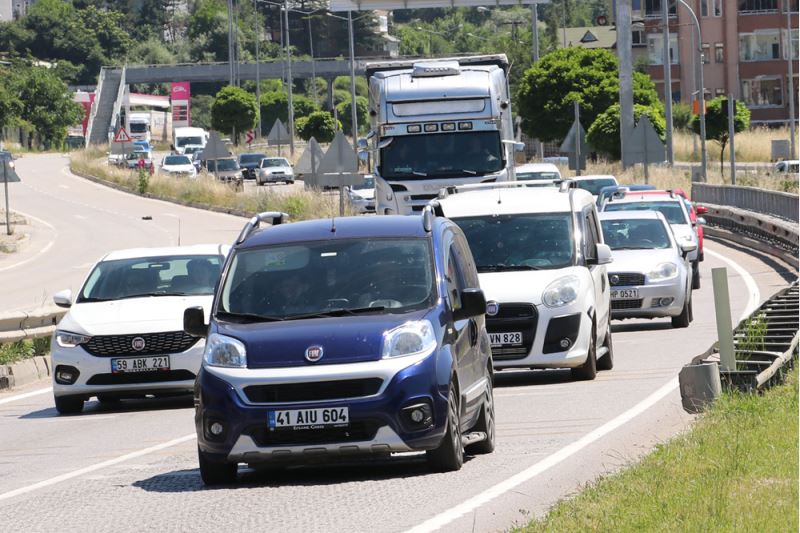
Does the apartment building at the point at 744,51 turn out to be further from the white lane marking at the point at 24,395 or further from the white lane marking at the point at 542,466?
the white lane marking at the point at 542,466

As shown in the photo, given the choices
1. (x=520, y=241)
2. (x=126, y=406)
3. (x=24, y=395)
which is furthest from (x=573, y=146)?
(x=126, y=406)

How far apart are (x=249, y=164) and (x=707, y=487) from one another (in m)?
84.6

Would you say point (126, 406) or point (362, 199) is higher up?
point (126, 406)

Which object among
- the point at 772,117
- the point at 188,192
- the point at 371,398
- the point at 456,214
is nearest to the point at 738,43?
the point at 772,117

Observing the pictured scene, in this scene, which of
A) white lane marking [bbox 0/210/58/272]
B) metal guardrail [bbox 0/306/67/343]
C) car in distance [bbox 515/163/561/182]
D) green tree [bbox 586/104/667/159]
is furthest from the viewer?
green tree [bbox 586/104/667/159]

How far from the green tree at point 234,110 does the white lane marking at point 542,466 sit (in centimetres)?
10333

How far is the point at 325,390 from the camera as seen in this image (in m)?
10.0

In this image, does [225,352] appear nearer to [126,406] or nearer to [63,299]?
[63,299]

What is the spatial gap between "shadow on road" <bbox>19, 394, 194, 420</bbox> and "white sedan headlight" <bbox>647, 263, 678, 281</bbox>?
24.3ft

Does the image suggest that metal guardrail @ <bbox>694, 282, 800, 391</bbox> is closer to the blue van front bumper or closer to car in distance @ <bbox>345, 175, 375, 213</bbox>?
the blue van front bumper

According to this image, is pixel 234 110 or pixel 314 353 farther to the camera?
pixel 234 110

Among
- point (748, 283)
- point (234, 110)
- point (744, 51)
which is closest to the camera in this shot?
point (748, 283)

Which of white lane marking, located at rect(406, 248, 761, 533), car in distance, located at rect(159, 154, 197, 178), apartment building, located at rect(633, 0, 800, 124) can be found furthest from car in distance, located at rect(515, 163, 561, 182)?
apartment building, located at rect(633, 0, 800, 124)

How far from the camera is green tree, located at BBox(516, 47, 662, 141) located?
80562 mm
